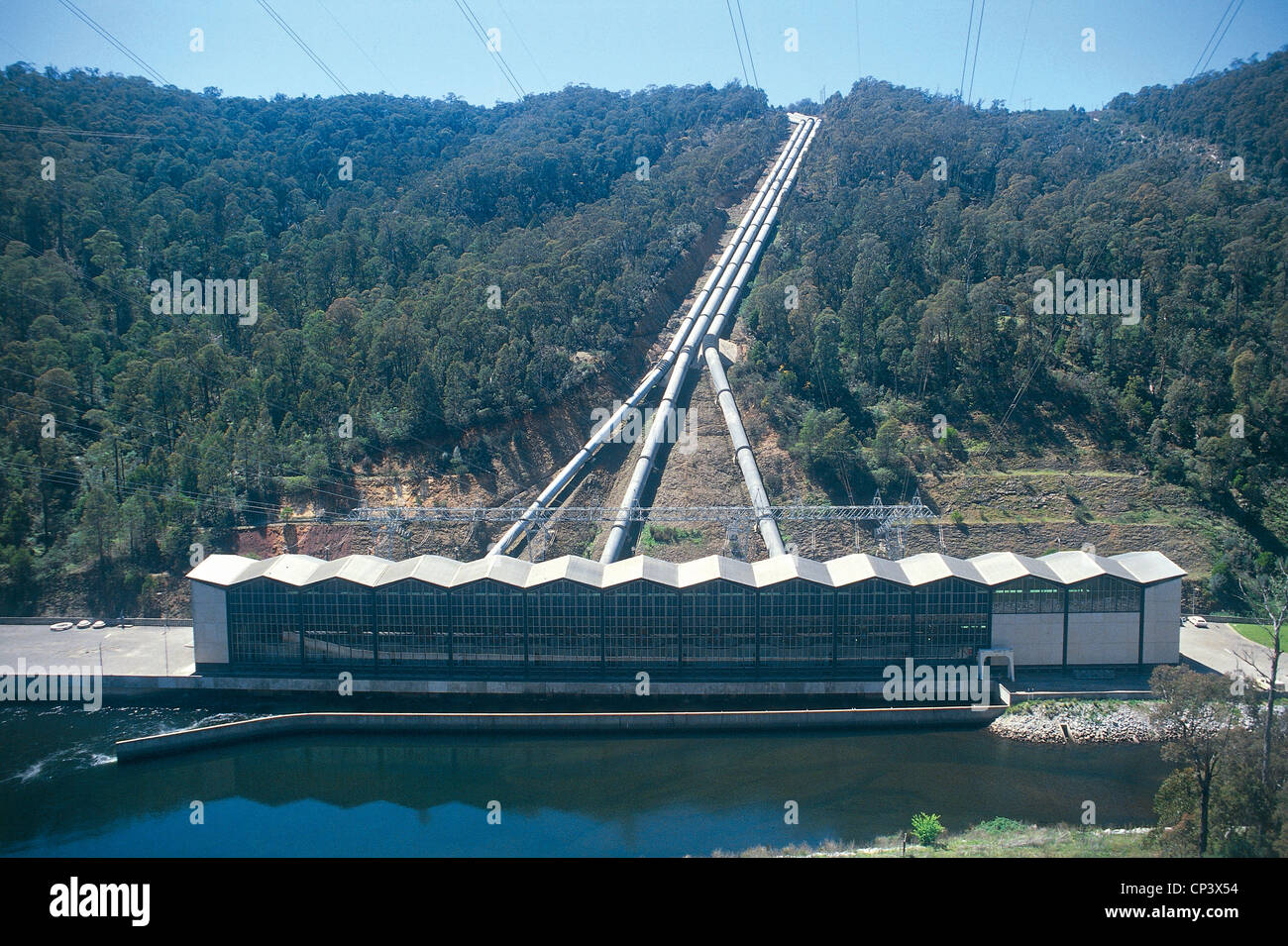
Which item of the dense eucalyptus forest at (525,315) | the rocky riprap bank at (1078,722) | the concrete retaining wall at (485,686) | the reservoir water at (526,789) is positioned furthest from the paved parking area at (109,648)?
the rocky riprap bank at (1078,722)

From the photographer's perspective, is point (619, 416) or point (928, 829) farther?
point (619, 416)

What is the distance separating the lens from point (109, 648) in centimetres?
2681

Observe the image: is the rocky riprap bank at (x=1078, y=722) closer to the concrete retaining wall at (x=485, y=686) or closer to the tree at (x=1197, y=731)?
the concrete retaining wall at (x=485, y=686)

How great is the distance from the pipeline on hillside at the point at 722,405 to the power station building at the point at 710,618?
560cm

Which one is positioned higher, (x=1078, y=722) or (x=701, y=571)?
(x=701, y=571)

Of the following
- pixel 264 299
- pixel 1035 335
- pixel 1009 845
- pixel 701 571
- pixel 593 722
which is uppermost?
pixel 264 299

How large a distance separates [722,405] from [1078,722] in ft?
75.2

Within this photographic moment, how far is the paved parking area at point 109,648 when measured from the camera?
25.6 metres

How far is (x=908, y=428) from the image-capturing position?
39.0 meters

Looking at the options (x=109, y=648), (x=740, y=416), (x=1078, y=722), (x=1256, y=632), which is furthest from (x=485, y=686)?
(x=1256, y=632)

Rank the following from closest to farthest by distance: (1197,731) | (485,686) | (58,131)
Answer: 1. (1197,731)
2. (485,686)
3. (58,131)

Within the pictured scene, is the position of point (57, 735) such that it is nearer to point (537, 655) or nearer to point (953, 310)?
point (537, 655)

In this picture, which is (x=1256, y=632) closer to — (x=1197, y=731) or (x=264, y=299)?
(x=1197, y=731)

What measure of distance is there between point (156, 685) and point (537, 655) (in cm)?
1136
